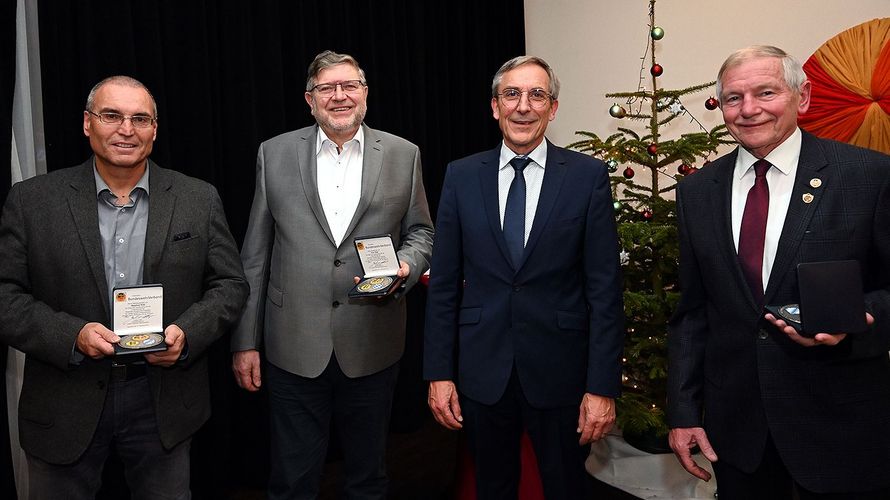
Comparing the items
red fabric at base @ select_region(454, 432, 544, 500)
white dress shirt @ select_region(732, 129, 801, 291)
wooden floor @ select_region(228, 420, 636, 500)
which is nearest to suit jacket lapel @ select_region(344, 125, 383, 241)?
red fabric at base @ select_region(454, 432, 544, 500)

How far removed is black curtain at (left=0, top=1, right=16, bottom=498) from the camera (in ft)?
8.32

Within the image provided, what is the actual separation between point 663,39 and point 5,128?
3.65 metres

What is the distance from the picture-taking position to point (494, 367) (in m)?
1.96

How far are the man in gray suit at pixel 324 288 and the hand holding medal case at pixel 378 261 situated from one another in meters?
0.06

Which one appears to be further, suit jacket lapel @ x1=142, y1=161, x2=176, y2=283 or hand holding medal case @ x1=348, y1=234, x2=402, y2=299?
hand holding medal case @ x1=348, y1=234, x2=402, y2=299

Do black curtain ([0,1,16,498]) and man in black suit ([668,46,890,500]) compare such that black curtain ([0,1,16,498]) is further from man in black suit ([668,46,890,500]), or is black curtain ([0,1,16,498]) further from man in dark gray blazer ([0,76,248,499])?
man in black suit ([668,46,890,500])

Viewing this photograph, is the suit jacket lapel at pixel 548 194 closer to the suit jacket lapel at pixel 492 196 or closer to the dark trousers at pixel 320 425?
the suit jacket lapel at pixel 492 196

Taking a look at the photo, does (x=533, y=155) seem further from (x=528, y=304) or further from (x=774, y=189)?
(x=774, y=189)

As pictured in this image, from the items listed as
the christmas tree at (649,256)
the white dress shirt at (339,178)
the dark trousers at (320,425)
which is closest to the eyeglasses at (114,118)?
the white dress shirt at (339,178)

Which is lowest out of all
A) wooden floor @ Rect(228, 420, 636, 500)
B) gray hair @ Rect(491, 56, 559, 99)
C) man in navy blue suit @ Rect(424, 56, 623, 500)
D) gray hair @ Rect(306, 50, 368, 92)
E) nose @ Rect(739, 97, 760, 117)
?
wooden floor @ Rect(228, 420, 636, 500)

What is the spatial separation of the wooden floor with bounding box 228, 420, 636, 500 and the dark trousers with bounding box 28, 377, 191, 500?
4.37ft

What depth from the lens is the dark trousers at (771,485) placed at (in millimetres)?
1623

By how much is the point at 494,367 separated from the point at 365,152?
0.95m

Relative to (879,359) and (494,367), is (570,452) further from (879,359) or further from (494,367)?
(879,359)
